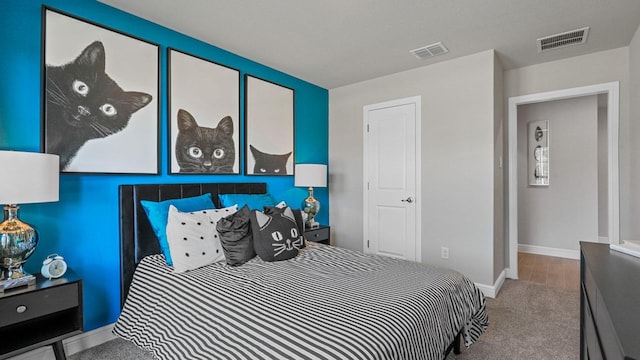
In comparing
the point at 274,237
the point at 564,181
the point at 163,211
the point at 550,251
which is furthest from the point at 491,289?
the point at 163,211

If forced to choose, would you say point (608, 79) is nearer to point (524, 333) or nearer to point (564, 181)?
point (564, 181)

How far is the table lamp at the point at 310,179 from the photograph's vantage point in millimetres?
3605

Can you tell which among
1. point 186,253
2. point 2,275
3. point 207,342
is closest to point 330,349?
point 207,342

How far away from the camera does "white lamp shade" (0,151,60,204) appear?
1.52m

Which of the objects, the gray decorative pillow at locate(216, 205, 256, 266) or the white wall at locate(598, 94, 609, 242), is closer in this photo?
the gray decorative pillow at locate(216, 205, 256, 266)

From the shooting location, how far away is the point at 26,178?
1.58 m

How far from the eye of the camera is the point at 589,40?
9.23ft

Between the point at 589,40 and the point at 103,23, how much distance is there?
13.3ft

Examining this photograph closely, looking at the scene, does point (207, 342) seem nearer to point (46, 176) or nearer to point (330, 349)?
point (330, 349)

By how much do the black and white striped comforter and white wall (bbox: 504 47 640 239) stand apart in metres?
2.20

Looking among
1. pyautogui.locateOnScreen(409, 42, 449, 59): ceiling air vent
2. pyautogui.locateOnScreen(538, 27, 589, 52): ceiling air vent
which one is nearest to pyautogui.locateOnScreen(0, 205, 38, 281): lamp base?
pyautogui.locateOnScreen(409, 42, 449, 59): ceiling air vent

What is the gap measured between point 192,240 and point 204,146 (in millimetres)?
1061

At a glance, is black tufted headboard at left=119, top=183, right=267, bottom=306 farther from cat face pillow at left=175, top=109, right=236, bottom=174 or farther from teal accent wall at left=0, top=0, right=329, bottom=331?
cat face pillow at left=175, top=109, right=236, bottom=174

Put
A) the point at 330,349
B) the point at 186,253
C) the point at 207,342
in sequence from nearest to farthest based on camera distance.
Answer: the point at 330,349 < the point at 207,342 < the point at 186,253
